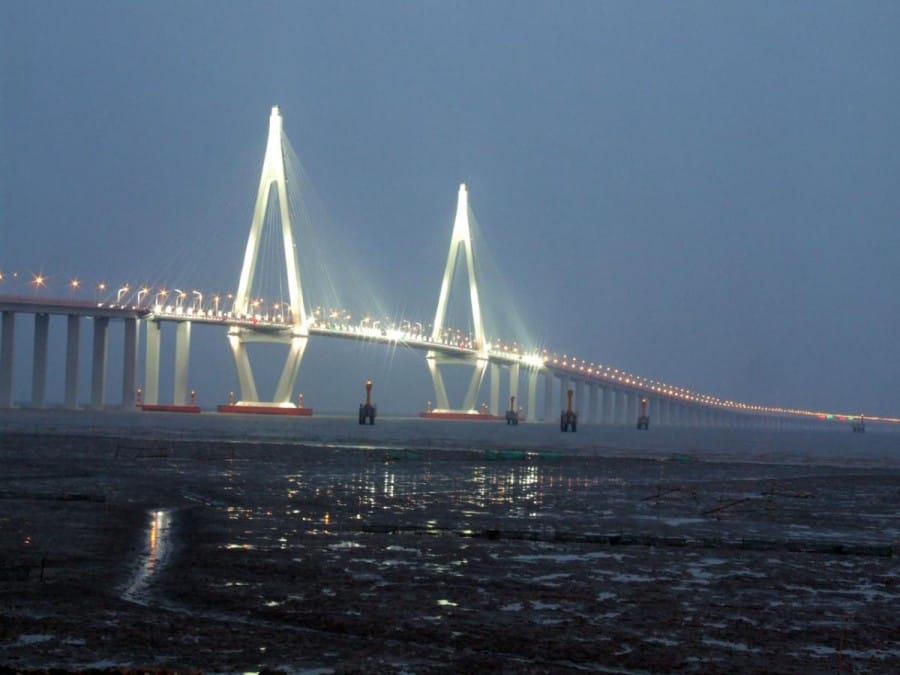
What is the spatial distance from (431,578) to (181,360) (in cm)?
9826

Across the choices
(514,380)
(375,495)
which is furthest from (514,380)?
(375,495)

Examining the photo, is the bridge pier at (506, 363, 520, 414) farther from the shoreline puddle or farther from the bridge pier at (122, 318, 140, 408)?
the shoreline puddle

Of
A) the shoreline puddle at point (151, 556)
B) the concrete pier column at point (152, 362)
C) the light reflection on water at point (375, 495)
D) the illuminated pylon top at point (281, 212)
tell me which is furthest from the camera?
the concrete pier column at point (152, 362)

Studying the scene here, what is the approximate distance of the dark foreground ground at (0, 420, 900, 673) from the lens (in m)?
9.14

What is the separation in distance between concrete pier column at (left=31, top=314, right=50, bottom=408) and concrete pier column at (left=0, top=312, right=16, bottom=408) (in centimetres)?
185

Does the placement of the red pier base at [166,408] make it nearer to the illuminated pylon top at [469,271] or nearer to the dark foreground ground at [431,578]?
the illuminated pylon top at [469,271]

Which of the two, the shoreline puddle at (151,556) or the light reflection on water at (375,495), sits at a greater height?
the shoreline puddle at (151,556)

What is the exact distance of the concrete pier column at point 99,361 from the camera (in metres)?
109

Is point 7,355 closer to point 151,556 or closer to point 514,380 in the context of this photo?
point 514,380

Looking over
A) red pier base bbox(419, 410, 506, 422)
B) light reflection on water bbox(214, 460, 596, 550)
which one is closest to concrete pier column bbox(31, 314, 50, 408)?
red pier base bbox(419, 410, 506, 422)

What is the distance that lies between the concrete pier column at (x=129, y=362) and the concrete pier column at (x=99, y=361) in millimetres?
1837

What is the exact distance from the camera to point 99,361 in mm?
109938

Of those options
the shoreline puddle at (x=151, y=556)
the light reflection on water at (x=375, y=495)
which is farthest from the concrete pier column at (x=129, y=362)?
the shoreline puddle at (x=151, y=556)

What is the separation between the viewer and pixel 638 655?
923 centimetres
